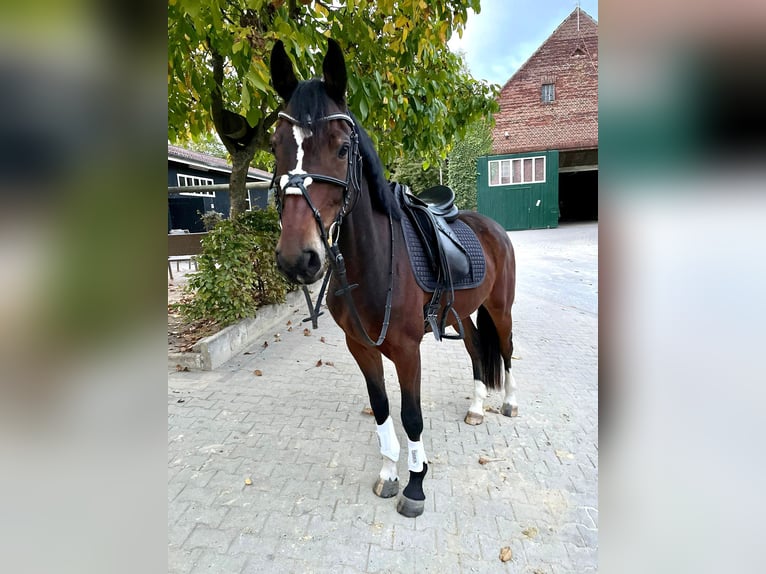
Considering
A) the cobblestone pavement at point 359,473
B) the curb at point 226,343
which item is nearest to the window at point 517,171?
the curb at point 226,343

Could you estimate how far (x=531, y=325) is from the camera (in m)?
6.54

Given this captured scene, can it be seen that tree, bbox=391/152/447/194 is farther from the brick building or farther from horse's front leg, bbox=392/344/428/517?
horse's front leg, bbox=392/344/428/517

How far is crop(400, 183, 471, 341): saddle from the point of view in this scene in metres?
2.55

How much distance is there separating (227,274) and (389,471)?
3.68 meters

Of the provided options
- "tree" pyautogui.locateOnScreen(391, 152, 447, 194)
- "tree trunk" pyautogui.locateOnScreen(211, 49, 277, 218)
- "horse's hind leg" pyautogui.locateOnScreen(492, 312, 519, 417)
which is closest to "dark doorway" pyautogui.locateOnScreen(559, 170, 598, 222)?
"tree" pyautogui.locateOnScreen(391, 152, 447, 194)

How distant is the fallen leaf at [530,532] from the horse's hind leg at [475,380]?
1203 mm

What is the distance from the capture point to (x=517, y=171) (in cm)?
2006

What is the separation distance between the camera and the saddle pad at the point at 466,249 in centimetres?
242

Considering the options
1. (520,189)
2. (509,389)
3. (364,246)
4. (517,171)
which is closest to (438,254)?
(364,246)

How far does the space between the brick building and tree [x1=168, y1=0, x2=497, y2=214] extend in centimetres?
1432
